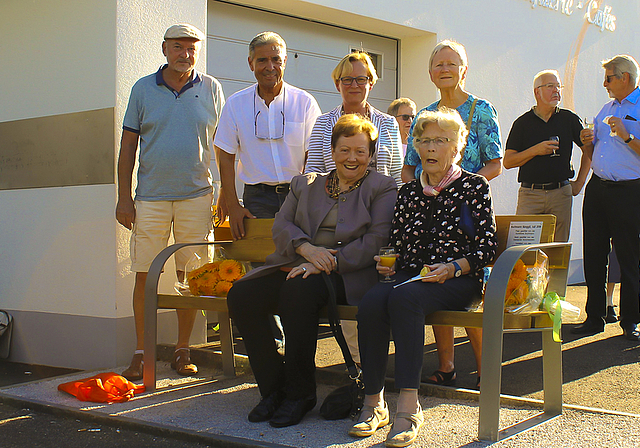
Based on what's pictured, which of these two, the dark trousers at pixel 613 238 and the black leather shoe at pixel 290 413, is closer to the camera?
the black leather shoe at pixel 290 413

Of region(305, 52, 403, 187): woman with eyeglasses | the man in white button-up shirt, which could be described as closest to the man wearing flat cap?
the man in white button-up shirt

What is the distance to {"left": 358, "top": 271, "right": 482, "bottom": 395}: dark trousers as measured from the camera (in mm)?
3068

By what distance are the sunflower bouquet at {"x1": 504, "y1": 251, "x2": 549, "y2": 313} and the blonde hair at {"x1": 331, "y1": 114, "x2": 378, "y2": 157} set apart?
101 centimetres

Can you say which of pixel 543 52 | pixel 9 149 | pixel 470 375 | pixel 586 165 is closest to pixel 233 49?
pixel 9 149

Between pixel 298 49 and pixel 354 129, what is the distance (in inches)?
141

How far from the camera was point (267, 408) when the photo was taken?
3.42 m

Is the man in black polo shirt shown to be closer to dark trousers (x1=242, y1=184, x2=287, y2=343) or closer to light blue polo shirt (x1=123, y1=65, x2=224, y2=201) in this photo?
dark trousers (x1=242, y1=184, x2=287, y2=343)

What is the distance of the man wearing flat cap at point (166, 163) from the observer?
4426mm

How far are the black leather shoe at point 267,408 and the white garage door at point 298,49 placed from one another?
365 centimetres

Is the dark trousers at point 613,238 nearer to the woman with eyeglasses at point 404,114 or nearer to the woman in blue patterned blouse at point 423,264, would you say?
the woman with eyeglasses at point 404,114

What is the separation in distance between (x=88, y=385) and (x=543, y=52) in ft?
24.2

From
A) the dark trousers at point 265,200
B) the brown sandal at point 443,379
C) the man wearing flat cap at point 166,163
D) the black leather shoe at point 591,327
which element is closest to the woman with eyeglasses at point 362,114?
the dark trousers at point 265,200

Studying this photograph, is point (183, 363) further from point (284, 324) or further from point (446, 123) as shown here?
point (446, 123)

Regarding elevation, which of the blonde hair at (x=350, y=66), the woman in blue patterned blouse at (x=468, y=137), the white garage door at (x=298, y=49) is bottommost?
the woman in blue patterned blouse at (x=468, y=137)
